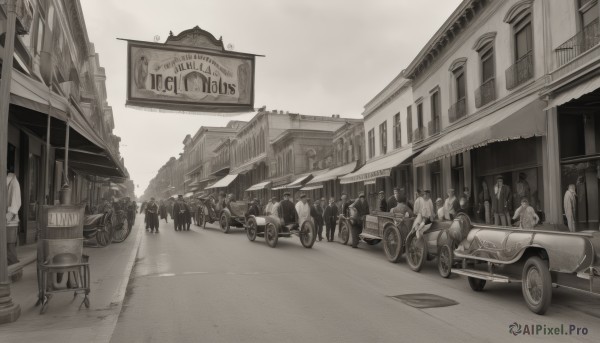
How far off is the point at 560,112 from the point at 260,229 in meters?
9.72

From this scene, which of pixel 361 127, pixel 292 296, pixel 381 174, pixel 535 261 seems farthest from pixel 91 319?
pixel 361 127

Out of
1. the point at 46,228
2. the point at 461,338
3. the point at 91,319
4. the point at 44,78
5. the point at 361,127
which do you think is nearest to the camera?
the point at 461,338

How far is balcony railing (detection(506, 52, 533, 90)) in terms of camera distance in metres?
13.5

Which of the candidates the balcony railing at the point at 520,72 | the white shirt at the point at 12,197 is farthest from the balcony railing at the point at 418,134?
the white shirt at the point at 12,197

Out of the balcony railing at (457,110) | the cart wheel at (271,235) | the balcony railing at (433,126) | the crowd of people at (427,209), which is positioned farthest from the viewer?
the balcony railing at (433,126)

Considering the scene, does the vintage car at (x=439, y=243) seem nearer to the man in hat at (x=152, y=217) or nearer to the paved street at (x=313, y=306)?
the paved street at (x=313, y=306)

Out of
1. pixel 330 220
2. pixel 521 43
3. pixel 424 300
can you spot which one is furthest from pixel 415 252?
pixel 521 43

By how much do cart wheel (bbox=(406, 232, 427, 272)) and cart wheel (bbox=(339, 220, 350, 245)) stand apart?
16.5 ft

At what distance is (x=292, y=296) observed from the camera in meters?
7.34

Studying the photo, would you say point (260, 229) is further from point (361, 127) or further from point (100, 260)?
point (361, 127)

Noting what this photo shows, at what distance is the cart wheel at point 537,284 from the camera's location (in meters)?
6.28

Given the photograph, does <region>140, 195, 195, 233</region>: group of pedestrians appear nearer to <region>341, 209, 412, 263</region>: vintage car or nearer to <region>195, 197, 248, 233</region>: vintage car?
<region>195, 197, 248, 233</region>: vintage car

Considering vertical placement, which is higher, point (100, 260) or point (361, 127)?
point (361, 127)

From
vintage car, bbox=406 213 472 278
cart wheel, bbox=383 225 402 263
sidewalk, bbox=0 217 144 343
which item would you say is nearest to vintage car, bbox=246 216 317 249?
cart wheel, bbox=383 225 402 263
